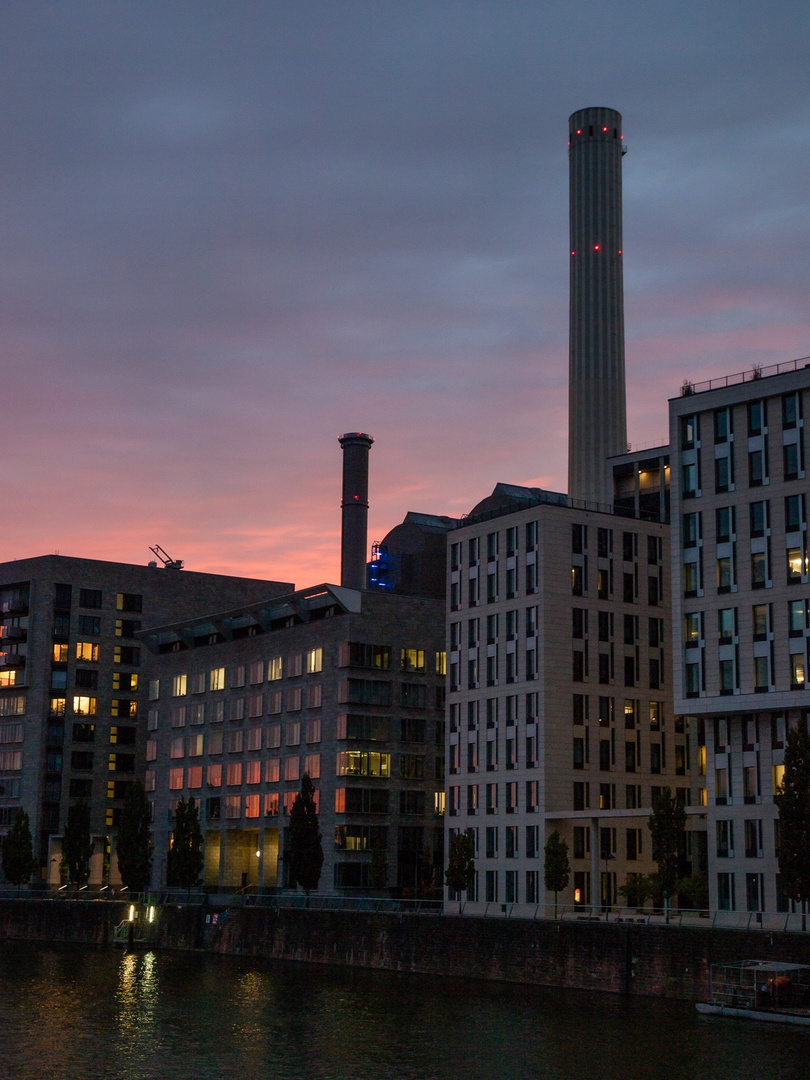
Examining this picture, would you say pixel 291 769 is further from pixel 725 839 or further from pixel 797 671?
pixel 797 671

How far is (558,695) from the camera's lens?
119750 millimetres

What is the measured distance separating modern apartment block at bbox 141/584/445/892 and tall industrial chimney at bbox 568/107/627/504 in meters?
37.4

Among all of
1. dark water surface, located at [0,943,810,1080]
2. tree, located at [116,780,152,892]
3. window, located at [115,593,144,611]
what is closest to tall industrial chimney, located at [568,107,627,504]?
window, located at [115,593,144,611]

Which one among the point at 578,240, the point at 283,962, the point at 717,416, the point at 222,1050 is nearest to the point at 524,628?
the point at 717,416

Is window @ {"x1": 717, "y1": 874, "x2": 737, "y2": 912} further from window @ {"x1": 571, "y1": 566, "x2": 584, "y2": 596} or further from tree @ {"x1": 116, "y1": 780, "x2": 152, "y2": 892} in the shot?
tree @ {"x1": 116, "y1": 780, "x2": 152, "y2": 892}

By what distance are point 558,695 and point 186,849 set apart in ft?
134

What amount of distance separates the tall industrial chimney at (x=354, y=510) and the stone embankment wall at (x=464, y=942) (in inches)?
2156

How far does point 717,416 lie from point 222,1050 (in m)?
60.2

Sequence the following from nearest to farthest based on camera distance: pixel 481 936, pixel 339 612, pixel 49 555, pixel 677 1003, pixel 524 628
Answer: pixel 677 1003, pixel 481 936, pixel 524 628, pixel 339 612, pixel 49 555

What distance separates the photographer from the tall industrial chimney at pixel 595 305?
174500 mm

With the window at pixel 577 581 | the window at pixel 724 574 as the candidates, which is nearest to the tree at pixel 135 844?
the window at pixel 577 581

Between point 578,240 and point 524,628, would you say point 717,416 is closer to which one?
point 524,628

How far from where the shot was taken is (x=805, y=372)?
331 feet

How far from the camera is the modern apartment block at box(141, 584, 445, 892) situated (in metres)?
140
